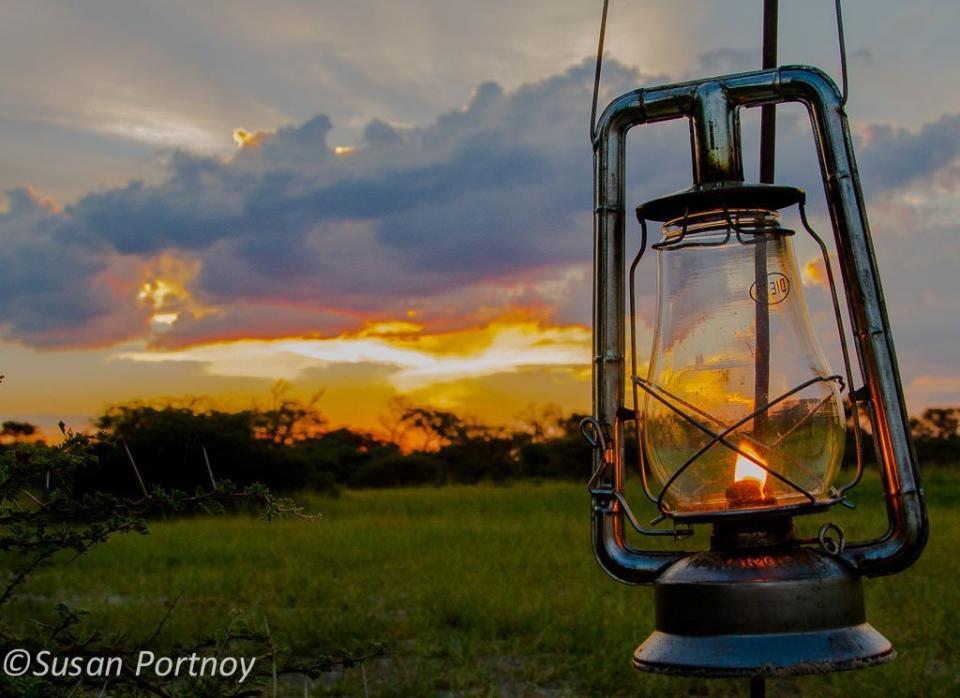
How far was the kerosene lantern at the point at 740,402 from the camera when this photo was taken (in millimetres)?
1452

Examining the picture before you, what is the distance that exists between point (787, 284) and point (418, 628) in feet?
11.9

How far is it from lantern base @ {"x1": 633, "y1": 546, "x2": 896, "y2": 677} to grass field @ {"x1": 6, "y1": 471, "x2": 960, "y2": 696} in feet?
5.90

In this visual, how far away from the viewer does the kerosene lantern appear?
1452mm

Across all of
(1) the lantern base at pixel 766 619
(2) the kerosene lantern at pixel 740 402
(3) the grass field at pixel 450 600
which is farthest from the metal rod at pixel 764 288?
(3) the grass field at pixel 450 600

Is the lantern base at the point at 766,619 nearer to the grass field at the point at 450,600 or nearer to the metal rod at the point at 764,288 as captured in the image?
the metal rod at the point at 764,288

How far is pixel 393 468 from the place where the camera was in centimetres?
1752

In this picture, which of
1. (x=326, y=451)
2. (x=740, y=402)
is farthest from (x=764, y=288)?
(x=326, y=451)

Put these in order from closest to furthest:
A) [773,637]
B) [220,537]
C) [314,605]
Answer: [773,637]
[314,605]
[220,537]

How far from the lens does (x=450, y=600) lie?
523 cm

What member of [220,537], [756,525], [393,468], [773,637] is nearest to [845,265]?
[756,525]

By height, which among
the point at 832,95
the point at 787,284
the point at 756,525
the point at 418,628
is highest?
the point at 832,95

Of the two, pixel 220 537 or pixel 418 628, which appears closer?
pixel 418 628

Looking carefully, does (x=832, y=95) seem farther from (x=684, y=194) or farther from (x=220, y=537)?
(x=220, y=537)

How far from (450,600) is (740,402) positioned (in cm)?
389
